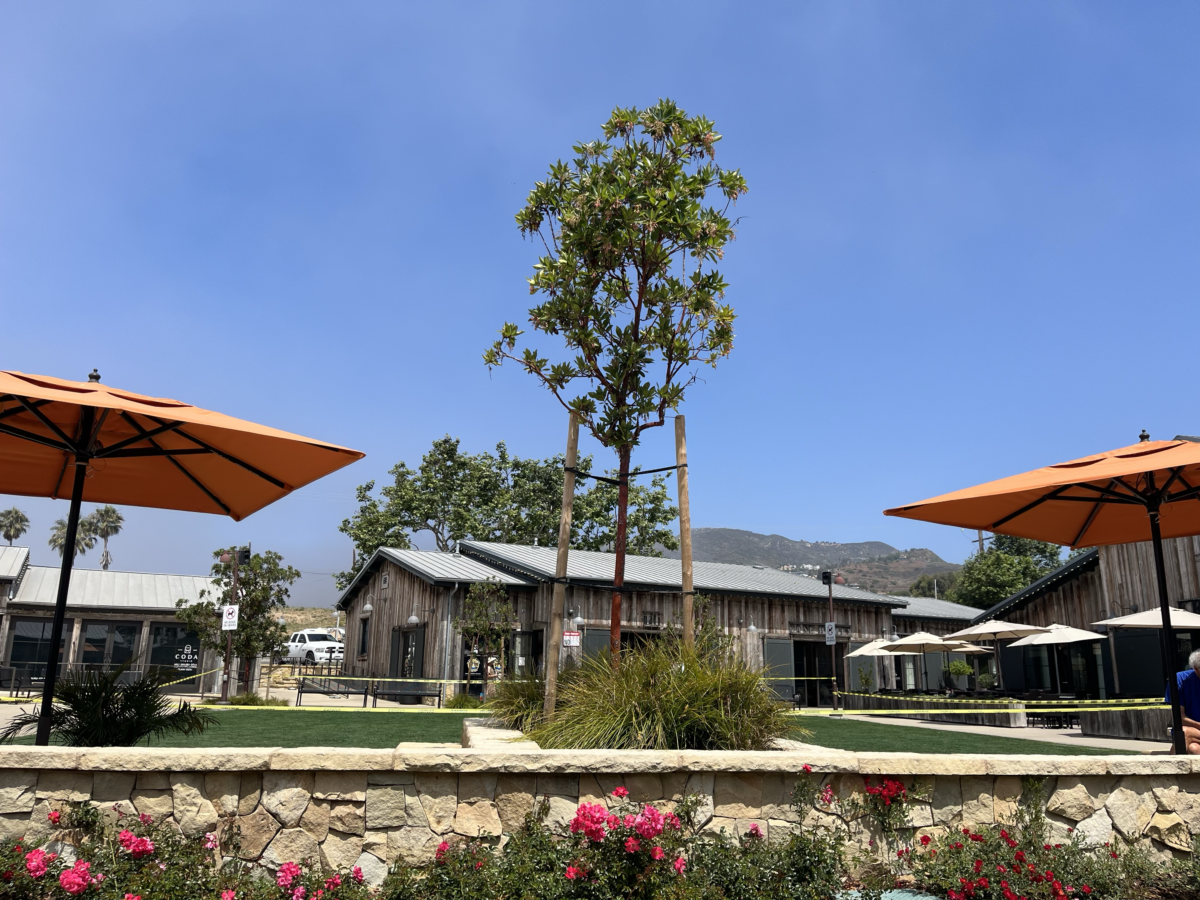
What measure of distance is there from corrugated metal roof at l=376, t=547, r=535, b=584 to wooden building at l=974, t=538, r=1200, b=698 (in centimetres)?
1327

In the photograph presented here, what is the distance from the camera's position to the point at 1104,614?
778 inches

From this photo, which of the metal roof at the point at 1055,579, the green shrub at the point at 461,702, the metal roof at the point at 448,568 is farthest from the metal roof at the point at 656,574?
the metal roof at the point at 1055,579

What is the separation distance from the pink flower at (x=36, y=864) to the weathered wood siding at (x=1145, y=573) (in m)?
15.8

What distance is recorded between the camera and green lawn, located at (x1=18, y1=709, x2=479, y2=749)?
32.2 ft

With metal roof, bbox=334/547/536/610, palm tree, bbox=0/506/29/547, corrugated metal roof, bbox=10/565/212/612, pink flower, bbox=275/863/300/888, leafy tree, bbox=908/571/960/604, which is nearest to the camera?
pink flower, bbox=275/863/300/888

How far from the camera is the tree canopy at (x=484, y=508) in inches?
1607

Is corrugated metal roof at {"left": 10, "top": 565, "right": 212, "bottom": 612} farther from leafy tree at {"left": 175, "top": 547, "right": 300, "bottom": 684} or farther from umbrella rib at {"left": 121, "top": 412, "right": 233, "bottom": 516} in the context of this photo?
umbrella rib at {"left": 121, "top": 412, "right": 233, "bottom": 516}

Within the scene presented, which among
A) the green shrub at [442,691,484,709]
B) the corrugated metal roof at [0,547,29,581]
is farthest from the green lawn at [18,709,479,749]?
the corrugated metal roof at [0,547,29,581]

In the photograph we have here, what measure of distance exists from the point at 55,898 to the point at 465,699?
577 inches

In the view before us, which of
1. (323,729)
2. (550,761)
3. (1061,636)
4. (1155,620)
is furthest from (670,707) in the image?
(1061,636)

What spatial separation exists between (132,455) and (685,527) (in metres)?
4.50

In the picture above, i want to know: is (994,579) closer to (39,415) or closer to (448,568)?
(448,568)

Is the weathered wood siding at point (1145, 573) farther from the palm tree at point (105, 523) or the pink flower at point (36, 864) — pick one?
the palm tree at point (105, 523)

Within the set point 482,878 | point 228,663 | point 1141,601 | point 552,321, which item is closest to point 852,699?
point 1141,601
